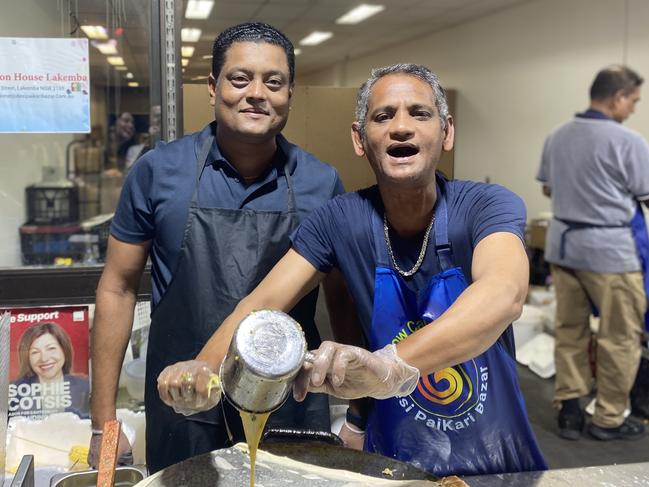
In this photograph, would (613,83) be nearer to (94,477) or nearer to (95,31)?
(95,31)

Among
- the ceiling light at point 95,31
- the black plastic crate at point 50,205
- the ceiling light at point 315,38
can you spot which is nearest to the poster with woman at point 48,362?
the black plastic crate at point 50,205

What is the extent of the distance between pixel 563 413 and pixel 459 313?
8.46 feet

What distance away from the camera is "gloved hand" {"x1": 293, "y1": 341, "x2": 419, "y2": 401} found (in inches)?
38.7

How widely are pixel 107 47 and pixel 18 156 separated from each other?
549mm

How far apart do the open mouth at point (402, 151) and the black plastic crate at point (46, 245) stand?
1.56 metres

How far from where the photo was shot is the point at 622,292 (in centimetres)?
318

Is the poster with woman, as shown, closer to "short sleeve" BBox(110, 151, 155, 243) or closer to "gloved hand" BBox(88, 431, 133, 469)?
"gloved hand" BBox(88, 431, 133, 469)

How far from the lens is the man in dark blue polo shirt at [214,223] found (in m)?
1.45

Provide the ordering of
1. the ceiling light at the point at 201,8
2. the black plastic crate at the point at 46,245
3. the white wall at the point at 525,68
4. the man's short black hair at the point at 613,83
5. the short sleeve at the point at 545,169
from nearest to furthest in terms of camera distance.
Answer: the black plastic crate at the point at 46,245 < the man's short black hair at the point at 613,83 < the short sleeve at the point at 545,169 < the white wall at the point at 525,68 < the ceiling light at the point at 201,8

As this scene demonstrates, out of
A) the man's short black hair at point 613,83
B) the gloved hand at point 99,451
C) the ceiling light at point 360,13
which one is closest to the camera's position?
the gloved hand at point 99,451

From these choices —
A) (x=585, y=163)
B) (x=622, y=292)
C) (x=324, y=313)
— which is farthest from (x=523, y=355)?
(x=324, y=313)

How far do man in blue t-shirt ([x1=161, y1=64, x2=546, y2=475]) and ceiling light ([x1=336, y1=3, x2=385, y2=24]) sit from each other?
17.7ft

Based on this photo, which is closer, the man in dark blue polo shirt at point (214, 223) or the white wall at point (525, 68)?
the man in dark blue polo shirt at point (214, 223)

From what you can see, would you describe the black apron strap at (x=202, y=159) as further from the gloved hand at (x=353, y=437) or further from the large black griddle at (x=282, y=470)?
the gloved hand at (x=353, y=437)
